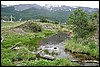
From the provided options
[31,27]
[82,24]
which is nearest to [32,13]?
[31,27]

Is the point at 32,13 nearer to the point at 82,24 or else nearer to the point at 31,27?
the point at 31,27

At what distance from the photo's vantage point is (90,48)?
2166 centimetres

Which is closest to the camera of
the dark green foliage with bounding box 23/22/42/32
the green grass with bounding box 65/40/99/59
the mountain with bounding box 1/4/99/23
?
the green grass with bounding box 65/40/99/59

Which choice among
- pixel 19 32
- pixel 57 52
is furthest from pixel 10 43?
pixel 19 32

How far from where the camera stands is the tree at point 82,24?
79.0 ft

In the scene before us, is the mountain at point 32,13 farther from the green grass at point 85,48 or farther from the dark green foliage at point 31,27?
the green grass at point 85,48

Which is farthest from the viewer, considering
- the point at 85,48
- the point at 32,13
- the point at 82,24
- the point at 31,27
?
the point at 32,13

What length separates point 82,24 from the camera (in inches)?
961

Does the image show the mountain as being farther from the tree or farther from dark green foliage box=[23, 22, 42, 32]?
the tree

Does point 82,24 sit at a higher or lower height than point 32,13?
higher

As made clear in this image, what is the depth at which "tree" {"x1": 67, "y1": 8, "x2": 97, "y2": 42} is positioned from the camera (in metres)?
24.1

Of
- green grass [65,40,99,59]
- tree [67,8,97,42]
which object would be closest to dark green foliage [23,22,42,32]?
tree [67,8,97,42]

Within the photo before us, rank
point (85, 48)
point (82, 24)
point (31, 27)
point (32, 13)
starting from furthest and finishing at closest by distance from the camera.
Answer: point (32, 13)
point (31, 27)
point (82, 24)
point (85, 48)

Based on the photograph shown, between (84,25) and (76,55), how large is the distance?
453 centimetres
